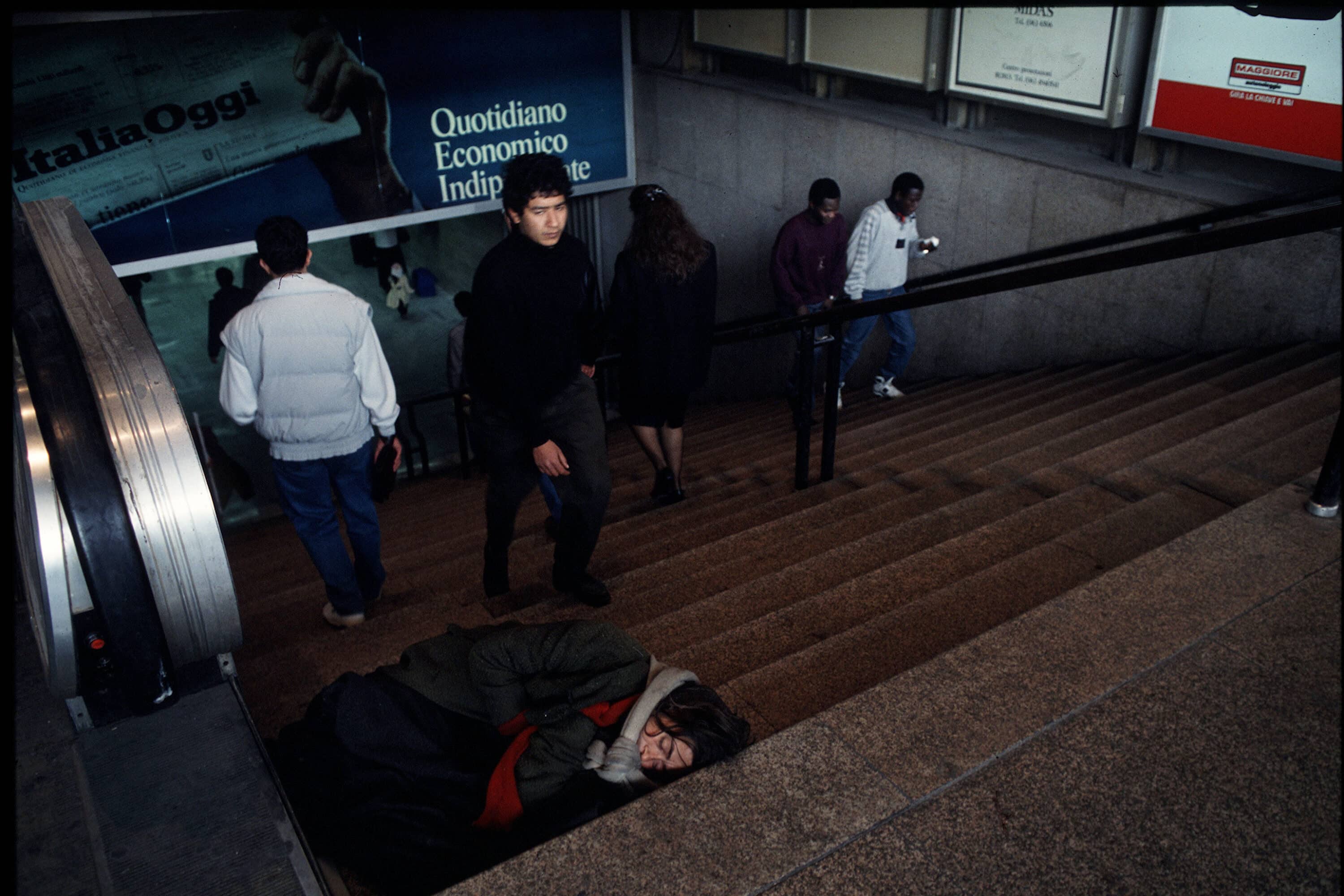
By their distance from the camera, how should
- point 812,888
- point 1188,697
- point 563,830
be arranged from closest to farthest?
1. point 812,888
2. point 563,830
3. point 1188,697

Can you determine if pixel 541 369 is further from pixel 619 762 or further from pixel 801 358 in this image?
pixel 801 358

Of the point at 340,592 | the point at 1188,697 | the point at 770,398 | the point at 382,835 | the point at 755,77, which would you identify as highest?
the point at 755,77

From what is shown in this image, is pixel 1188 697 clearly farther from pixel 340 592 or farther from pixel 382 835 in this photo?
pixel 340 592

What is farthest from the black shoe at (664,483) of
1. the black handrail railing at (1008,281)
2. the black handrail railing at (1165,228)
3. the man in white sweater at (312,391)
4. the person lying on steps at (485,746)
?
the person lying on steps at (485,746)

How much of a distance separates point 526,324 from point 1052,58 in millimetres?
4718

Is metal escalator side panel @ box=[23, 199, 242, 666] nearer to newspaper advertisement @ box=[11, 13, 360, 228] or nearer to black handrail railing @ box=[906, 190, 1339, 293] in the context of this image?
black handrail railing @ box=[906, 190, 1339, 293]

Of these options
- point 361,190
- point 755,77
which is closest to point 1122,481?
point 361,190

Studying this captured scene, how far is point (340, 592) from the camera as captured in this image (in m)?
3.76

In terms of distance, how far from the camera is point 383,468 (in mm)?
3682

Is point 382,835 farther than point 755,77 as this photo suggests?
No

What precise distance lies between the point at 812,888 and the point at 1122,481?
8.37ft

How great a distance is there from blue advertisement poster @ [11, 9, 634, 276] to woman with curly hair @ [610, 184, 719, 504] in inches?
147

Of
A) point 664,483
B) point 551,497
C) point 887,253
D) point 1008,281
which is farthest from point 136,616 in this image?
point 887,253

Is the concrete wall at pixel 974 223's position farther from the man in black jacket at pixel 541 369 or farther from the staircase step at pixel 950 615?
the man in black jacket at pixel 541 369
